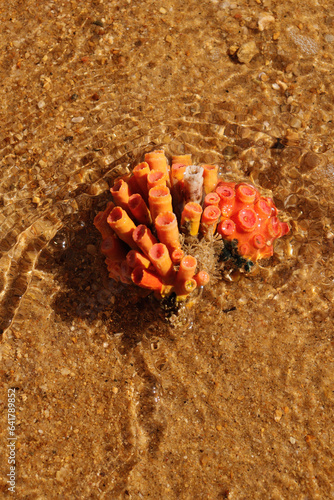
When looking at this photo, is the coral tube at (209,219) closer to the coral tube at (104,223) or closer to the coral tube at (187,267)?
the coral tube at (187,267)

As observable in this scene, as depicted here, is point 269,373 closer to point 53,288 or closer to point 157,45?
point 53,288

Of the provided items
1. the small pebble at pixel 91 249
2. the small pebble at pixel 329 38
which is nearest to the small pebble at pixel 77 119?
the small pebble at pixel 91 249

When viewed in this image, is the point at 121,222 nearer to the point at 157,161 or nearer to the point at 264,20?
the point at 157,161

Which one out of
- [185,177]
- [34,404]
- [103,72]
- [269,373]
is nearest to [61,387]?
[34,404]

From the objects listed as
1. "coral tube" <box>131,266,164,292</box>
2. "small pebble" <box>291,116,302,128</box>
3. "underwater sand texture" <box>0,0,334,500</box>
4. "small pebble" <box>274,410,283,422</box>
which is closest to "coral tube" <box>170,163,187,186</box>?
"coral tube" <box>131,266,164,292</box>

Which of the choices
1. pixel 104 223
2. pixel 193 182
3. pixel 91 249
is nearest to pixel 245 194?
pixel 193 182
